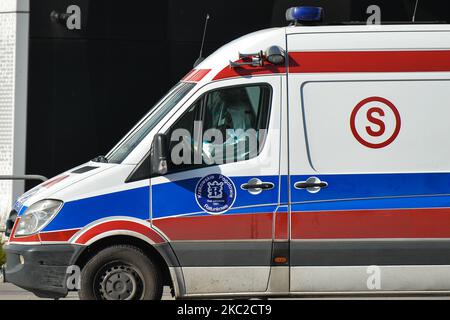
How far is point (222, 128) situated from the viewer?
7.92 m

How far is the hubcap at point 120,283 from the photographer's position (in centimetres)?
780

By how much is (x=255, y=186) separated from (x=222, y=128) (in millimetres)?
528

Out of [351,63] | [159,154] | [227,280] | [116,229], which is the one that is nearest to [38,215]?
[116,229]

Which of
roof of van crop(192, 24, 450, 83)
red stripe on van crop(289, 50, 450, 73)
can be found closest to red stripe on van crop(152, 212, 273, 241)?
roof of van crop(192, 24, 450, 83)

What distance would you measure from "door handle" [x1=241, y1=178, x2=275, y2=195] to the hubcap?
3.44ft

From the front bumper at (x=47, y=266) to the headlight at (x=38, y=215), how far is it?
14cm

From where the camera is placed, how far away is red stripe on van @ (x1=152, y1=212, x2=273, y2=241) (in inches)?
305

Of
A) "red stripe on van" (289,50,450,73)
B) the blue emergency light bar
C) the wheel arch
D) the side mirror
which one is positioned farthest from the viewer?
the blue emergency light bar

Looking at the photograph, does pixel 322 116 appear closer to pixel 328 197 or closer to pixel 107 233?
pixel 328 197

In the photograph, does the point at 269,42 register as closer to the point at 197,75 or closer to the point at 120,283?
the point at 197,75

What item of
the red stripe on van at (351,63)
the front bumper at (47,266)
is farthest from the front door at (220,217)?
the front bumper at (47,266)

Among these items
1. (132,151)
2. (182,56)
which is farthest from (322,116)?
(182,56)

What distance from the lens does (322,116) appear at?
25.8 feet

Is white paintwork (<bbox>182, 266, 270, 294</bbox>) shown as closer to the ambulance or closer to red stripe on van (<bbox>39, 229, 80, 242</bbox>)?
the ambulance
